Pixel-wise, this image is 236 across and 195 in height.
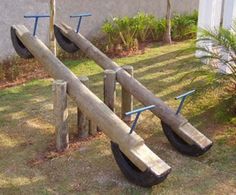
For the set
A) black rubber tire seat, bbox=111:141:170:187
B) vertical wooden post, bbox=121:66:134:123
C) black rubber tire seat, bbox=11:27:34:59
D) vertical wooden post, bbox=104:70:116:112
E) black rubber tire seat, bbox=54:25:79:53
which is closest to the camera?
black rubber tire seat, bbox=111:141:170:187

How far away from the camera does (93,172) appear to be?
16.8ft

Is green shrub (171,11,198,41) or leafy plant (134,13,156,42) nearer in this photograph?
leafy plant (134,13,156,42)

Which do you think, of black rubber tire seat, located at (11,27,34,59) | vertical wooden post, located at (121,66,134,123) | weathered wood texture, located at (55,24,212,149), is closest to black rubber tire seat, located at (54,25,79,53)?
weathered wood texture, located at (55,24,212,149)

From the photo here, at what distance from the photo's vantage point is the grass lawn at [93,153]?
485 cm

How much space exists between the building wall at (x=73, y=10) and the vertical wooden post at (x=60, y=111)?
148 inches

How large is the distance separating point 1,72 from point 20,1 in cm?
154

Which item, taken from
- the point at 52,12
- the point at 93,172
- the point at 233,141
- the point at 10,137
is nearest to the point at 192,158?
the point at 233,141

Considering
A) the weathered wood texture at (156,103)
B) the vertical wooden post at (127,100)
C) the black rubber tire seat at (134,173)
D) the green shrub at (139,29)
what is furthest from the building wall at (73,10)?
the black rubber tire seat at (134,173)

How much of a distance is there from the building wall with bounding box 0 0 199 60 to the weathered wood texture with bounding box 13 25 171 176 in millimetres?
2844

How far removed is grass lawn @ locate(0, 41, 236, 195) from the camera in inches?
191

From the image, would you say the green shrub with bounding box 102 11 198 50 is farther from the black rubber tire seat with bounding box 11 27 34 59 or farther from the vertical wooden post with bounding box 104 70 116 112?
the vertical wooden post with bounding box 104 70 116 112

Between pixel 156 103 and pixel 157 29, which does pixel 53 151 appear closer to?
pixel 156 103

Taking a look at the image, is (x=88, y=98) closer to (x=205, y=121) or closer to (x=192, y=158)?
(x=192, y=158)

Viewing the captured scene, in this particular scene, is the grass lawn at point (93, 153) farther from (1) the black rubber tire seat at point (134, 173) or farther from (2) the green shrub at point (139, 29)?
(2) the green shrub at point (139, 29)
